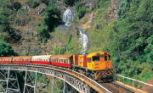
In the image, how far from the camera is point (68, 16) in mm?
106062

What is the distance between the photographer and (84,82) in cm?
4034

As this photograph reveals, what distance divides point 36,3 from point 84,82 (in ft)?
252

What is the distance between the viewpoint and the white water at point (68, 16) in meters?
105

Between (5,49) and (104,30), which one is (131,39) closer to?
(104,30)

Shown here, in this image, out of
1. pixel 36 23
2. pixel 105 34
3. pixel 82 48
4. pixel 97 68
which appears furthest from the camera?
pixel 36 23

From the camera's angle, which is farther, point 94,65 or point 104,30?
point 104,30

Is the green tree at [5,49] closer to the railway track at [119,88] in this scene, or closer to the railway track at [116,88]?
the railway track at [119,88]

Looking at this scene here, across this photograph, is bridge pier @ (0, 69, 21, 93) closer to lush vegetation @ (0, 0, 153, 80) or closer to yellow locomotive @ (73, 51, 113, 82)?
lush vegetation @ (0, 0, 153, 80)

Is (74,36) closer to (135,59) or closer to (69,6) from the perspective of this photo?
(69,6)

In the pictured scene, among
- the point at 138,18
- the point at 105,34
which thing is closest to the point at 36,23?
the point at 105,34

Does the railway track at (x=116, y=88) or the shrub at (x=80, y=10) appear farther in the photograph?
the shrub at (x=80, y=10)

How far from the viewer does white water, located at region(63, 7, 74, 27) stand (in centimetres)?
10456

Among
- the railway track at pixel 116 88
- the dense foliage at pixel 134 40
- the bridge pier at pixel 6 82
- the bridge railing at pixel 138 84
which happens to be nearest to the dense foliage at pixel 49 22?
the bridge pier at pixel 6 82

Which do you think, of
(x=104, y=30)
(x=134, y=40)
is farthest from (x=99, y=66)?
(x=104, y=30)
